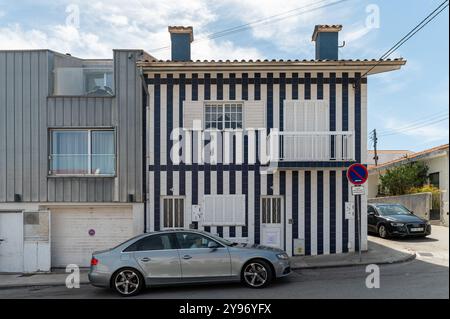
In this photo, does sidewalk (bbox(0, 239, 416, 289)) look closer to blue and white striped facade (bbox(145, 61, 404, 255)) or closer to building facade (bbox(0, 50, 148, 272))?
→ blue and white striped facade (bbox(145, 61, 404, 255))

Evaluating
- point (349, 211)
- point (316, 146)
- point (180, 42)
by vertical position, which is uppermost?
point (180, 42)

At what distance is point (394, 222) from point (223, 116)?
723 centimetres

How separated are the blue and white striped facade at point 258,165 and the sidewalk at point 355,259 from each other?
0.40m

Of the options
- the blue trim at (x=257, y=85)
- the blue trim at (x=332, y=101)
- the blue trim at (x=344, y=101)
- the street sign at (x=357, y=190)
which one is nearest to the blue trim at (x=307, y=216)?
the street sign at (x=357, y=190)

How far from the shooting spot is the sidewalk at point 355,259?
9828 millimetres

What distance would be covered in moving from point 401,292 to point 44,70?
11.3 metres

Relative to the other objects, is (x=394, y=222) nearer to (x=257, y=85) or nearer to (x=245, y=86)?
(x=257, y=85)

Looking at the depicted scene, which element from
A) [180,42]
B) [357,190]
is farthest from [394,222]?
[180,42]

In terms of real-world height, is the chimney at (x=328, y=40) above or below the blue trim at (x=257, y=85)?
above

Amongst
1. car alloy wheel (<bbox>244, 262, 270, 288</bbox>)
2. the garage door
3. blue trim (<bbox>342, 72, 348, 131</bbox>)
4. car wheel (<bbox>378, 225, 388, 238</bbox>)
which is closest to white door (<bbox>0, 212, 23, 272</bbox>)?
the garage door

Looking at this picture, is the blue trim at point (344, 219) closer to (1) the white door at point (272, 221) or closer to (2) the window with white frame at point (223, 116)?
(1) the white door at point (272, 221)

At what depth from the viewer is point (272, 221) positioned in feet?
37.4

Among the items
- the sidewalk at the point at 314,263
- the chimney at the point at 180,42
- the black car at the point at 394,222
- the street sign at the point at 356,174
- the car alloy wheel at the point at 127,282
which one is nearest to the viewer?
the car alloy wheel at the point at 127,282

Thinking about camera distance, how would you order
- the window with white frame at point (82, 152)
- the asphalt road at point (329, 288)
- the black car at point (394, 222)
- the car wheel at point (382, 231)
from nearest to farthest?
1. the asphalt road at point (329, 288)
2. the window with white frame at point (82, 152)
3. the black car at point (394, 222)
4. the car wheel at point (382, 231)
